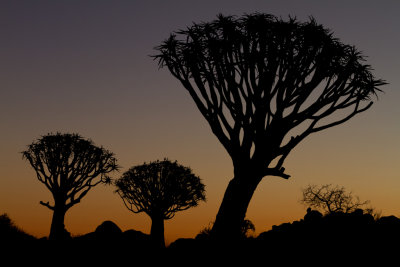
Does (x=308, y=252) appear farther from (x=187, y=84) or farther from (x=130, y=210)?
(x=130, y=210)

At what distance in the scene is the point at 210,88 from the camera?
→ 1387 centimetres

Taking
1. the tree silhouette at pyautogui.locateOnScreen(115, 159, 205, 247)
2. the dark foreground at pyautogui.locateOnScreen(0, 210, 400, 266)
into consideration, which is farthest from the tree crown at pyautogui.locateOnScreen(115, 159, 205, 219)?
the dark foreground at pyautogui.locateOnScreen(0, 210, 400, 266)

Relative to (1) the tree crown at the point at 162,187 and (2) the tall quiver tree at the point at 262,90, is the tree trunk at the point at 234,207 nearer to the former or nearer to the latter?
(2) the tall quiver tree at the point at 262,90

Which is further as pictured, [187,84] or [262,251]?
[187,84]

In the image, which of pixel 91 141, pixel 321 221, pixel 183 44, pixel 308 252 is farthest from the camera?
pixel 91 141

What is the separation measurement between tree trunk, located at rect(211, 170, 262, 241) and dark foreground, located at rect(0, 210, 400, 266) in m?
0.54

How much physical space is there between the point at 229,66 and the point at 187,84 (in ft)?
5.20

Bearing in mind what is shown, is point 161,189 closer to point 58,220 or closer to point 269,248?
point 58,220

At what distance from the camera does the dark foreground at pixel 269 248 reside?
10.2 m

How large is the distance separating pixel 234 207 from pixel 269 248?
6.83 feet

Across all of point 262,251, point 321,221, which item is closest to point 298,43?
point 321,221

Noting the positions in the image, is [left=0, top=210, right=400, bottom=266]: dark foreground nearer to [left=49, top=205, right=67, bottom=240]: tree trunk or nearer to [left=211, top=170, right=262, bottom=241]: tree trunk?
[left=211, top=170, right=262, bottom=241]: tree trunk

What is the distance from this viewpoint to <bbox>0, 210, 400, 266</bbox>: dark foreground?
10234mm

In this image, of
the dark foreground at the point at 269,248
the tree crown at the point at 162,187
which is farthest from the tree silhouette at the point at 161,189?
the dark foreground at the point at 269,248
